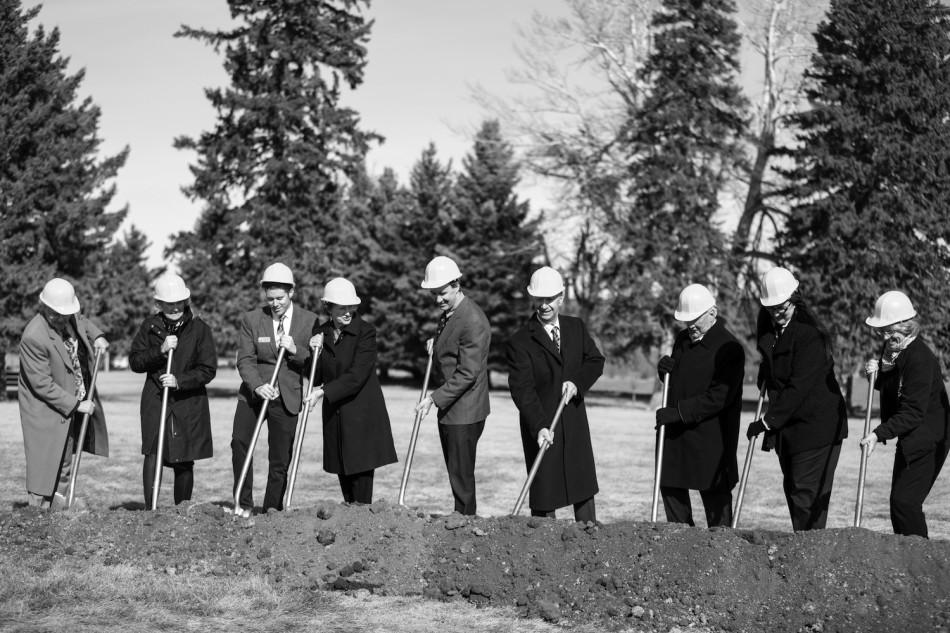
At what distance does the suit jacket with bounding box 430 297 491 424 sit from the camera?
754 centimetres

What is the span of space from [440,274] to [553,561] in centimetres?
232

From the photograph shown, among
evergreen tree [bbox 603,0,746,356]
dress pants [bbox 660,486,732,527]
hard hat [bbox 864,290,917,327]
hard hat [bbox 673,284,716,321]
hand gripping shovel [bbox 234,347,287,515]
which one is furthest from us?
evergreen tree [bbox 603,0,746,356]

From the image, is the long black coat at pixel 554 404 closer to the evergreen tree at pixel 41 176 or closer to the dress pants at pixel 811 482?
the dress pants at pixel 811 482

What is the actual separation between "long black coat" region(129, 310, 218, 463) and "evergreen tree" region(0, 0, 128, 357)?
20679 millimetres

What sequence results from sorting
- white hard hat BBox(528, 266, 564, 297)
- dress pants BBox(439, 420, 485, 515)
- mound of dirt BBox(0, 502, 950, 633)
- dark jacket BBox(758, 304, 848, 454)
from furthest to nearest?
dress pants BBox(439, 420, 485, 515) < white hard hat BBox(528, 266, 564, 297) < dark jacket BBox(758, 304, 848, 454) < mound of dirt BBox(0, 502, 950, 633)

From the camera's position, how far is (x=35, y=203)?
28781 millimetres

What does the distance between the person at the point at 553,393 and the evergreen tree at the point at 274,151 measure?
908 inches

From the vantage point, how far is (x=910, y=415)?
22.0ft

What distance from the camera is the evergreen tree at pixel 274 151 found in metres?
29.9

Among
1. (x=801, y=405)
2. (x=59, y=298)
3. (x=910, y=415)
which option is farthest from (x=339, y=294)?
(x=910, y=415)

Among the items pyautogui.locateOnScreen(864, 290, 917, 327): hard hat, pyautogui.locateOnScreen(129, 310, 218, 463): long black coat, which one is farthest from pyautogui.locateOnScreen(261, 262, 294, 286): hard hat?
pyautogui.locateOnScreen(864, 290, 917, 327): hard hat

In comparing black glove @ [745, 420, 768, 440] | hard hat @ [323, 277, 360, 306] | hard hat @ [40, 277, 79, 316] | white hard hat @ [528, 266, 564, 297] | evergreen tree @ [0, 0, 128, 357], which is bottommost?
black glove @ [745, 420, 768, 440]

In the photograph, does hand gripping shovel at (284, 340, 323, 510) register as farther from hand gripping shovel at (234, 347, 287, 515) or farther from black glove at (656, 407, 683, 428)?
black glove at (656, 407, 683, 428)

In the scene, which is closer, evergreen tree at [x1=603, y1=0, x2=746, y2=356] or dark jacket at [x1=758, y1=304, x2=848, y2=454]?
dark jacket at [x1=758, y1=304, x2=848, y2=454]
